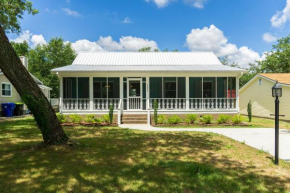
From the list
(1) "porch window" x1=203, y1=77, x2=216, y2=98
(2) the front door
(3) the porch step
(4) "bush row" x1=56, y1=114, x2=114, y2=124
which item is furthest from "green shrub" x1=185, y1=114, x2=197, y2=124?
(4) "bush row" x1=56, y1=114, x2=114, y2=124

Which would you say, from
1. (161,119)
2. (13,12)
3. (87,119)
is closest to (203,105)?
(161,119)

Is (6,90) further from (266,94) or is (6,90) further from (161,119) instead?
A: (266,94)

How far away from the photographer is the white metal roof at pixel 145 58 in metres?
15.0

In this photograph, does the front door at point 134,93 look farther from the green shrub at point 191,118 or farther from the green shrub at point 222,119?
the green shrub at point 222,119

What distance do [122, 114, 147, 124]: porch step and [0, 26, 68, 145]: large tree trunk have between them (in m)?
6.87

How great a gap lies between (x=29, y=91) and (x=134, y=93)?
9.25 meters

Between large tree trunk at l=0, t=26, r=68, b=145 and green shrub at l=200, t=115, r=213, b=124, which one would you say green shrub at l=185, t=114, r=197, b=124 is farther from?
large tree trunk at l=0, t=26, r=68, b=145

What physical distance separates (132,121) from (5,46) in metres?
8.56

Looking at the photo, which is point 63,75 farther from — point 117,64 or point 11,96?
point 11,96

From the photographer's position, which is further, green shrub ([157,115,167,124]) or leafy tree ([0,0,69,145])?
green shrub ([157,115,167,124])

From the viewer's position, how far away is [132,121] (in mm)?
12242

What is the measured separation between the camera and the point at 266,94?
17047 mm

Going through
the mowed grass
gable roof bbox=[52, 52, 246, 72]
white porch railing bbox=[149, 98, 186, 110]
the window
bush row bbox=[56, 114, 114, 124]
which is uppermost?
gable roof bbox=[52, 52, 246, 72]

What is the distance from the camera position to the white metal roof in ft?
49.1
